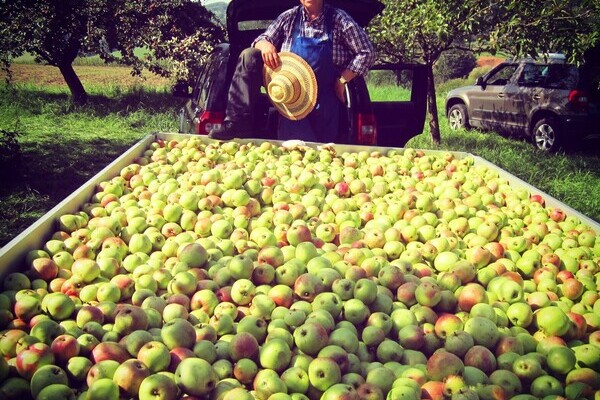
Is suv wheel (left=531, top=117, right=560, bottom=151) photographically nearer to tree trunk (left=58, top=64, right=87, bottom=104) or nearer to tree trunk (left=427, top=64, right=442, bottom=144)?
tree trunk (left=427, top=64, right=442, bottom=144)

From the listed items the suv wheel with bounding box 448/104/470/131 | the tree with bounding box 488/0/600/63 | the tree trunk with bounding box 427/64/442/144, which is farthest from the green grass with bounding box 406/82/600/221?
the tree with bounding box 488/0/600/63

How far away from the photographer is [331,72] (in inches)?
195

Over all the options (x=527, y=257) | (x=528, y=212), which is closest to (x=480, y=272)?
(x=527, y=257)

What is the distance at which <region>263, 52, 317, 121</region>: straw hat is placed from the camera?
15.0 feet

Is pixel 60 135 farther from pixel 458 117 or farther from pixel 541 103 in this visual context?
pixel 541 103

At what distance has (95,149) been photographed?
9.21 meters

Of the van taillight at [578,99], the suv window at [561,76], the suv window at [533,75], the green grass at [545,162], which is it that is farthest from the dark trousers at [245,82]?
the suv window at [533,75]

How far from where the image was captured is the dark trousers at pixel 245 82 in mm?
4680

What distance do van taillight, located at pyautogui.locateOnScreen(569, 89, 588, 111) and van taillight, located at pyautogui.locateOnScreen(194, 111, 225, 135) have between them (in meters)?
7.55

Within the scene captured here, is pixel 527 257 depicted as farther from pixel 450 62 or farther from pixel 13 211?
pixel 450 62

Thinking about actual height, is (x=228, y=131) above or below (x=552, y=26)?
below

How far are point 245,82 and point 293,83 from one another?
0.48 m

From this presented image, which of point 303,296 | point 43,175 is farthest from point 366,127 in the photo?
point 43,175

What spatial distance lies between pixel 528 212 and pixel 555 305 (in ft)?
3.99
